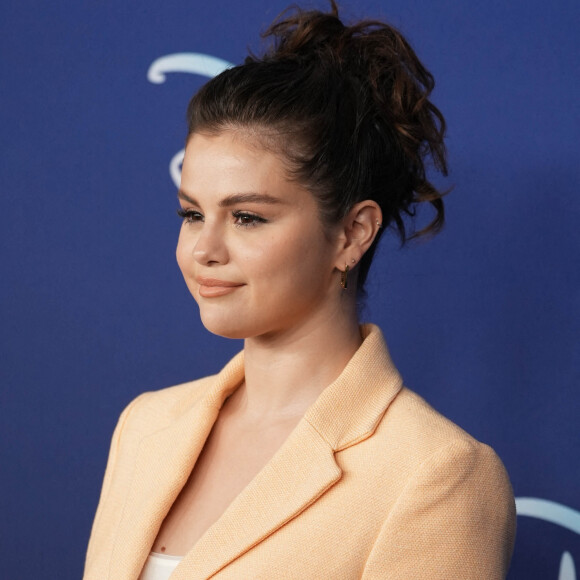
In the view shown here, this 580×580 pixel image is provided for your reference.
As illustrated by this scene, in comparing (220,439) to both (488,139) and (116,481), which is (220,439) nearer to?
(116,481)

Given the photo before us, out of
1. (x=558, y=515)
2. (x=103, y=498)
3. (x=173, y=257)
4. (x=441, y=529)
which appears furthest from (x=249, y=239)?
(x=558, y=515)

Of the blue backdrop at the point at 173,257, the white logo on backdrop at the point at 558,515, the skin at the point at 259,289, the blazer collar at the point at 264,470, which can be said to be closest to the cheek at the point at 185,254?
the skin at the point at 259,289

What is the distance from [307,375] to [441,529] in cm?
33

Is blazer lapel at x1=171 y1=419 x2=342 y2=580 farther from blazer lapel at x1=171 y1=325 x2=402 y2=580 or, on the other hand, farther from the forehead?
the forehead

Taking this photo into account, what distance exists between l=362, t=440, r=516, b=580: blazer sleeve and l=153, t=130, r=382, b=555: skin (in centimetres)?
26

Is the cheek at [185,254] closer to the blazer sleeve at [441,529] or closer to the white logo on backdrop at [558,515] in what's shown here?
the blazer sleeve at [441,529]

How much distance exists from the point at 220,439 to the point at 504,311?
692mm

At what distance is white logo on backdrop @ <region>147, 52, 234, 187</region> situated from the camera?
6.86ft

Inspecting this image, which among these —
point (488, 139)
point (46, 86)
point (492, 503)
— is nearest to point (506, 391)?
point (488, 139)

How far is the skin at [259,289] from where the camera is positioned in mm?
1347

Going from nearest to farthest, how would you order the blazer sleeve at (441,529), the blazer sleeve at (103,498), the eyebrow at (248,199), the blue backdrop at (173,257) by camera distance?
the blazer sleeve at (441,529) < the eyebrow at (248,199) < the blazer sleeve at (103,498) < the blue backdrop at (173,257)

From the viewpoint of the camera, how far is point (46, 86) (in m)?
2.19

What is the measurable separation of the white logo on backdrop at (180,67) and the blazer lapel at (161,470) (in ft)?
2.15

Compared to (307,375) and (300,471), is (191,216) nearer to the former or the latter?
(307,375)
